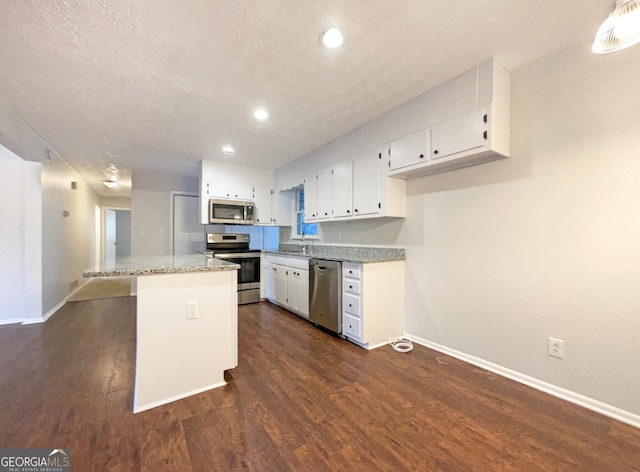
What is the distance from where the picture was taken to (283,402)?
1887 mm

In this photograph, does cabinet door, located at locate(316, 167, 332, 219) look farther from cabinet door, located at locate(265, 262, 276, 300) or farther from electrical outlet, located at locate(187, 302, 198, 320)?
electrical outlet, located at locate(187, 302, 198, 320)

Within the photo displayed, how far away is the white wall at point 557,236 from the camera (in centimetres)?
172

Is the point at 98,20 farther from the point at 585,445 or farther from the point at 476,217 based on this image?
the point at 585,445

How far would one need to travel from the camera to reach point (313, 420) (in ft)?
5.58

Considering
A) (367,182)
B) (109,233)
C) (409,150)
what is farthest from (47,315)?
(109,233)

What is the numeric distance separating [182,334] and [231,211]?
9.86 feet

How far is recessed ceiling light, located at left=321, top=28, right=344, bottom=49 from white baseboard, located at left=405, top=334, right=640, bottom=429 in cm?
277

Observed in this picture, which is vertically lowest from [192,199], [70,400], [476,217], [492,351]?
[70,400]

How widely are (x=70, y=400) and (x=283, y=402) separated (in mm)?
1485

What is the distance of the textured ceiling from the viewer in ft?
5.10

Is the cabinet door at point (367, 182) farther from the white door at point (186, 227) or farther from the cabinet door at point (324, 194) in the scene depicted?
the white door at point (186, 227)

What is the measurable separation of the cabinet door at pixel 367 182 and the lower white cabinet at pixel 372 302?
0.69 metres

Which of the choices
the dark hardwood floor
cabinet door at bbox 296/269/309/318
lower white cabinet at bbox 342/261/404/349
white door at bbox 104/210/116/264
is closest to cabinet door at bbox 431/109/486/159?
lower white cabinet at bbox 342/261/404/349

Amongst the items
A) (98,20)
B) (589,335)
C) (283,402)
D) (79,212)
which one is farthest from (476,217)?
(79,212)
